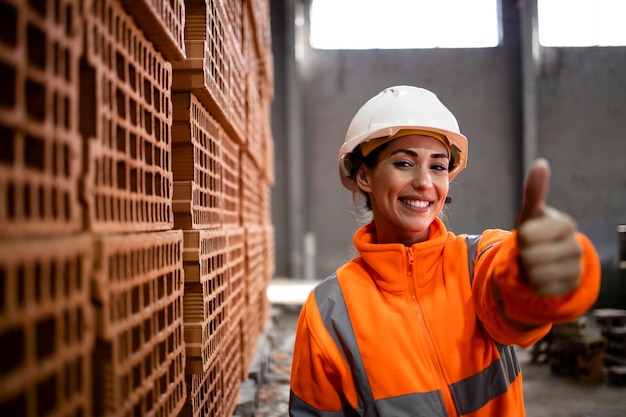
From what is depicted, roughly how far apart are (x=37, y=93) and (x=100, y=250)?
11.3 inches

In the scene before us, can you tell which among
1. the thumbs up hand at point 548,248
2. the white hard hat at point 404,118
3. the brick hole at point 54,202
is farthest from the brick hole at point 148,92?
the thumbs up hand at point 548,248

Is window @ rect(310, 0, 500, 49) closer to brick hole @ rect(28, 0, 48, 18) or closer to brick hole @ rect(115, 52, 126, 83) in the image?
brick hole @ rect(115, 52, 126, 83)

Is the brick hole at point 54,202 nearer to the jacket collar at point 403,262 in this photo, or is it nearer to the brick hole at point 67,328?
the brick hole at point 67,328

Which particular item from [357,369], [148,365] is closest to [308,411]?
[357,369]

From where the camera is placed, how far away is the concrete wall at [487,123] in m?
9.10

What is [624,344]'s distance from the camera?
5.18 m

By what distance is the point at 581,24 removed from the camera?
30.1ft

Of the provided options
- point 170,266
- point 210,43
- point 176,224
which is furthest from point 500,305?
point 210,43

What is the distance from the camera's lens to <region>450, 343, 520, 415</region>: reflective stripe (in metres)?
1.59

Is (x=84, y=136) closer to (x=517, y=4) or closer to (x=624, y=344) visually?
(x=624, y=344)

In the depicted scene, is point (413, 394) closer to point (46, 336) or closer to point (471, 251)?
point (471, 251)

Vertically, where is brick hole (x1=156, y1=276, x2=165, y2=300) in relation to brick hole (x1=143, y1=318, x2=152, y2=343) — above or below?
above

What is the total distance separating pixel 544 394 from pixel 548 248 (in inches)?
159

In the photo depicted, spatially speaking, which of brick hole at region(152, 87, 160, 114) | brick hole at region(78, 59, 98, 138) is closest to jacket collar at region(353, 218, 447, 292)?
brick hole at region(152, 87, 160, 114)
